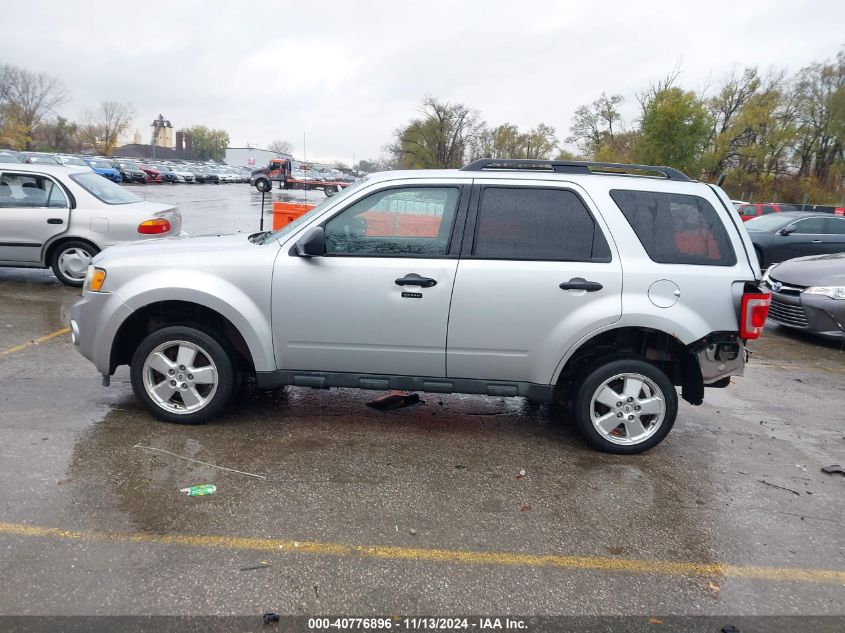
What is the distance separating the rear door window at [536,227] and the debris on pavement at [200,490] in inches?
87.7

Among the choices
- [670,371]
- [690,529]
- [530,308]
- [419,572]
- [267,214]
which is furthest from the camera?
[267,214]

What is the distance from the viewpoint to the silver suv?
4152 millimetres

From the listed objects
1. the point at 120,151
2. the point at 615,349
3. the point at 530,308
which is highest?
the point at 120,151

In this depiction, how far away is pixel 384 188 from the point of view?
4336mm

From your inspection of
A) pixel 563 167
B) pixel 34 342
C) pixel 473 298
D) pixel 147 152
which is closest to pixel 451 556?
pixel 473 298

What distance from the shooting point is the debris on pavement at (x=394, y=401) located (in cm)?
512

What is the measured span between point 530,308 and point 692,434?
Result: 1.87 meters

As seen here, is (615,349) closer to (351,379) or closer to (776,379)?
(351,379)

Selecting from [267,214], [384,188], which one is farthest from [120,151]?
[384,188]

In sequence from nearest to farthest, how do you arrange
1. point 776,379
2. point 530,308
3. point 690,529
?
point 690,529, point 530,308, point 776,379

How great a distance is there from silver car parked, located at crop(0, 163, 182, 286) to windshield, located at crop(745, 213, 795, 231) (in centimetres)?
1257

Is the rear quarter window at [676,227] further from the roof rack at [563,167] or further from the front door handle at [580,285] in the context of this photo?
the front door handle at [580,285]

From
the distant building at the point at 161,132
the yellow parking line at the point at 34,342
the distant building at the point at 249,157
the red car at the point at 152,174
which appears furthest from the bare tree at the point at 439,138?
the distant building at the point at 161,132

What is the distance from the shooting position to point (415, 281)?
4160 millimetres
